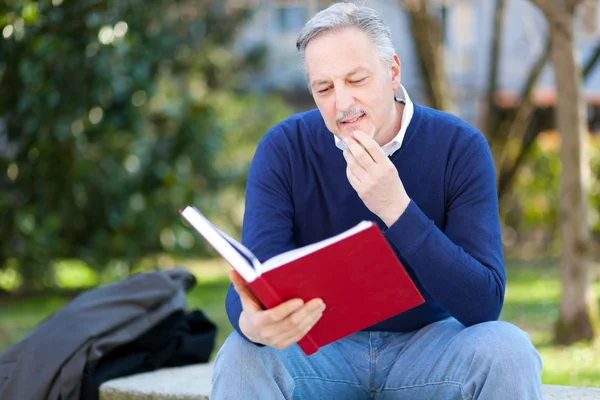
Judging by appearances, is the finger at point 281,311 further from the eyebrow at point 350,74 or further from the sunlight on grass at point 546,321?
the sunlight on grass at point 546,321

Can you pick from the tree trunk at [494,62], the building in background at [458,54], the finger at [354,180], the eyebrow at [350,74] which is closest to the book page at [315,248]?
the finger at [354,180]

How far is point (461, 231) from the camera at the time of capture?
98.9 inches

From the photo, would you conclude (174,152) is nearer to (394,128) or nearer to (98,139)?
(98,139)

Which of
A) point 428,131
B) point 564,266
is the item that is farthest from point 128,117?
point 428,131

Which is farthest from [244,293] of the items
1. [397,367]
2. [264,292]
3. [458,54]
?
[458,54]

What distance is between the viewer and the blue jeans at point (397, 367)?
7.45ft

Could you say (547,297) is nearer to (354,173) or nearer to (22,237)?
(22,237)

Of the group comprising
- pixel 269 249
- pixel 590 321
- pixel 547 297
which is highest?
pixel 269 249

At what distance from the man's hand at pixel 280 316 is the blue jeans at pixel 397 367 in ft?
0.65

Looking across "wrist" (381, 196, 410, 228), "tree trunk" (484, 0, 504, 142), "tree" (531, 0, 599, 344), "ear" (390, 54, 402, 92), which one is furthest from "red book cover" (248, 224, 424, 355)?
"tree trunk" (484, 0, 504, 142)

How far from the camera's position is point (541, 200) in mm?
11688

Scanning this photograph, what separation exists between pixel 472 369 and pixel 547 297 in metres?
6.12

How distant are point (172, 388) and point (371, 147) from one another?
4.52 ft

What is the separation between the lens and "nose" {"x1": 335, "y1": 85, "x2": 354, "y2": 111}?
2.54m
